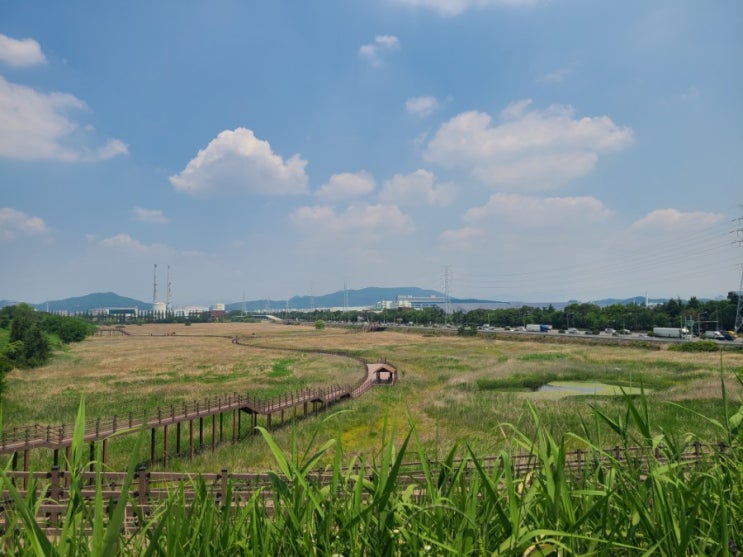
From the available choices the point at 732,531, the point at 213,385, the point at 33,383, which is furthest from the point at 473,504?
the point at 33,383

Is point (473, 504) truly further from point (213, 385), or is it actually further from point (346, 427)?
point (213, 385)

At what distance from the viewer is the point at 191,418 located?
1097 inches

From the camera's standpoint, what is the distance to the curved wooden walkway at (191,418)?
2118 cm

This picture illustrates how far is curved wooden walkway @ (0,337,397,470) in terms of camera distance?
21.2 metres

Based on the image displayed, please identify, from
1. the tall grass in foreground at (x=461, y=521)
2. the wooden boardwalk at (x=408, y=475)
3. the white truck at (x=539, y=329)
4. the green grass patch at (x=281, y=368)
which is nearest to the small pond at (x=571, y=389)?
the green grass patch at (x=281, y=368)

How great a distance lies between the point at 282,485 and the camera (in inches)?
119

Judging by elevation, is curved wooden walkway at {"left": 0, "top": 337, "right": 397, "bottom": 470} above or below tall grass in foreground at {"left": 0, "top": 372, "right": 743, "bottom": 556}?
below

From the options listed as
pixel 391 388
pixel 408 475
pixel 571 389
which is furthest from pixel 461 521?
pixel 571 389

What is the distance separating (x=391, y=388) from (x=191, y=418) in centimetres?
2062

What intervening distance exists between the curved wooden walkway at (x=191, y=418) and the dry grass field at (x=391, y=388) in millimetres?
1576

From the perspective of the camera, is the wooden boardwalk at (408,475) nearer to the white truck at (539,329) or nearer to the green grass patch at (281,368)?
the green grass patch at (281,368)

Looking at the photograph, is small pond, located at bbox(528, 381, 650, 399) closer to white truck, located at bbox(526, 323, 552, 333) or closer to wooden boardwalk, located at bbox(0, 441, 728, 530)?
wooden boardwalk, located at bbox(0, 441, 728, 530)

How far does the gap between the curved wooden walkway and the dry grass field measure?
62.0 inches

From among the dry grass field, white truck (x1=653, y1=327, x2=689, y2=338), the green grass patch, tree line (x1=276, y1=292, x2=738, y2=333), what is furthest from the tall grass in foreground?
tree line (x1=276, y1=292, x2=738, y2=333)
